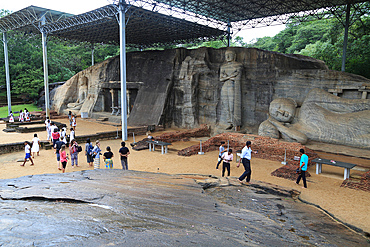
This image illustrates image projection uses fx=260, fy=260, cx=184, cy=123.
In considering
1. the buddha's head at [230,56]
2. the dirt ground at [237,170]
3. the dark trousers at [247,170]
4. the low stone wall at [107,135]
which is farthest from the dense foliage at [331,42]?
the dark trousers at [247,170]

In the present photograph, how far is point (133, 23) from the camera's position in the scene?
21.8 metres

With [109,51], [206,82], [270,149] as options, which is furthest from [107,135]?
[109,51]

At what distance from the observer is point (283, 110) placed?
13.9 m

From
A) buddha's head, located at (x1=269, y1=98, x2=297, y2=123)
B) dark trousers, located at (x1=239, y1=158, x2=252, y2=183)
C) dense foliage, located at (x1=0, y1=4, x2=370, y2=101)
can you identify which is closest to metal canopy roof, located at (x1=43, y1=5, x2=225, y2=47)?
dense foliage, located at (x1=0, y1=4, x2=370, y2=101)

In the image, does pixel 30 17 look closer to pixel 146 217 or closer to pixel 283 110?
pixel 283 110


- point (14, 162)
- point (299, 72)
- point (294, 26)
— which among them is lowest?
point (14, 162)

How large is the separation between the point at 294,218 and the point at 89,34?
90.6 ft

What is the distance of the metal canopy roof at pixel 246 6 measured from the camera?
2077cm

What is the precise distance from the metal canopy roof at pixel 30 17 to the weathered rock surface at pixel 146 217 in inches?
859

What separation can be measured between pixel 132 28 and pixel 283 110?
53.6 ft

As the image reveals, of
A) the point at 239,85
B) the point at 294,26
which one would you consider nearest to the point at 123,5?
the point at 239,85

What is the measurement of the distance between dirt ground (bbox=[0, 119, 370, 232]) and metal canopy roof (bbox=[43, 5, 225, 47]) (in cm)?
919

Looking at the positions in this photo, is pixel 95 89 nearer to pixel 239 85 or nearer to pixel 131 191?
pixel 239 85

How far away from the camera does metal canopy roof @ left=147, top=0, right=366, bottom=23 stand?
20.8 meters
